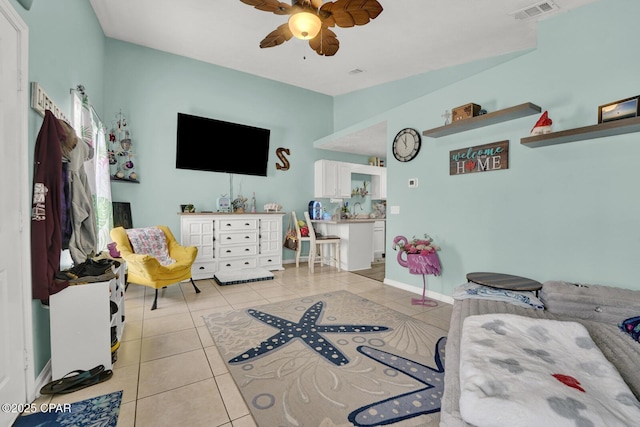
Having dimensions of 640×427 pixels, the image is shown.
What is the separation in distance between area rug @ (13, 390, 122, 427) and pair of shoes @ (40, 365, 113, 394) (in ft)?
0.34

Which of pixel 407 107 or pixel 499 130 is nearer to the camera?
pixel 499 130

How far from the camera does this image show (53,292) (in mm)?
1769

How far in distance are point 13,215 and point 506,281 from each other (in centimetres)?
360

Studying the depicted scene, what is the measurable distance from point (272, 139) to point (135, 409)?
15.8ft

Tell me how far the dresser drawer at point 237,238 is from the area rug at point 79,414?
2981mm

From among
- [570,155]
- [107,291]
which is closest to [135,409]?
[107,291]

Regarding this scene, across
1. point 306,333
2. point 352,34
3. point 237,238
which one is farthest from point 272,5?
point 237,238

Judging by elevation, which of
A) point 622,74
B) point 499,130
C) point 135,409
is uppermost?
point 622,74

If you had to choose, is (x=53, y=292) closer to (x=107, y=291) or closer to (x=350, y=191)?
(x=107, y=291)

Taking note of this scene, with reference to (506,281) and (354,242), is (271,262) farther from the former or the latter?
(506,281)

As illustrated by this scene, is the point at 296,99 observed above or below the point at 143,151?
above

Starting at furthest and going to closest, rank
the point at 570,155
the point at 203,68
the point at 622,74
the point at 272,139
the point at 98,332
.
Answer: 1. the point at 272,139
2. the point at 203,68
3. the point at 570,155
4. the point at 622,74
5. the point at 98,332

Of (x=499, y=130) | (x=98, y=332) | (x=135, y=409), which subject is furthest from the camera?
(x=499, y=130)

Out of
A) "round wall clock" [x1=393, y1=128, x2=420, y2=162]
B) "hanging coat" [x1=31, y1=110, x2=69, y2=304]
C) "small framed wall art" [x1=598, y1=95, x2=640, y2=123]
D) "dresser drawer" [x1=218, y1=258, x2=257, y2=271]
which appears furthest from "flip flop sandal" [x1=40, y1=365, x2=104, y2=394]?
"small framed wall art" [x1=598, y1=95, x2=640, y2=123]
